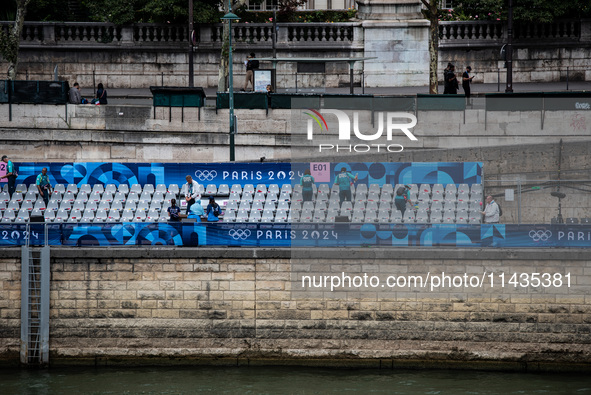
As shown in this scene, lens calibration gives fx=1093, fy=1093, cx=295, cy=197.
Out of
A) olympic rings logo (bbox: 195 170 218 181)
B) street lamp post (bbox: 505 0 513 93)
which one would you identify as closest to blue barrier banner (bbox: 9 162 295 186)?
olympic rings logo (bbox: 195 170 218 181)

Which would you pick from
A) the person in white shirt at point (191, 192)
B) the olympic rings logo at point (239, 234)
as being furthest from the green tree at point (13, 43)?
the olympic rings logo at point (239, 234)

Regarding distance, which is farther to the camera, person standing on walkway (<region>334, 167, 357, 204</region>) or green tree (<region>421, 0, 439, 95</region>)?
green tree (<region>421, 0, 439, 95</region>)

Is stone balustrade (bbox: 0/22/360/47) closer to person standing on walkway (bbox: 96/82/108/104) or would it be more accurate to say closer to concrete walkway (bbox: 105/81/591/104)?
concrete walkway (bbox: 105/81/591/104)

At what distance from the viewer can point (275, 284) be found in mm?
27875

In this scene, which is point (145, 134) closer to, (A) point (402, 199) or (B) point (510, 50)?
(A) point (402, 199)

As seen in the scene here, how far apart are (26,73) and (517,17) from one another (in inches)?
735

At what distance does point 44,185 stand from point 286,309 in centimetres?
810

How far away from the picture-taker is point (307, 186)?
29.9 m

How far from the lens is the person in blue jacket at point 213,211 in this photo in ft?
95.1

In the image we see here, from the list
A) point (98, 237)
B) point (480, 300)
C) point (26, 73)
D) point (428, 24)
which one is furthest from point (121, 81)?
point (480, 300)

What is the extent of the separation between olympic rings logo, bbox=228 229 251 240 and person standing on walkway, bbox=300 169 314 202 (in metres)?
2.31

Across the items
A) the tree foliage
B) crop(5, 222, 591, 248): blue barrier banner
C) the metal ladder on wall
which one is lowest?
the metal ladder on wall

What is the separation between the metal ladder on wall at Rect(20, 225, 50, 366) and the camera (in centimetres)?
2773

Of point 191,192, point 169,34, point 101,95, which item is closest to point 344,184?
point 191,192
